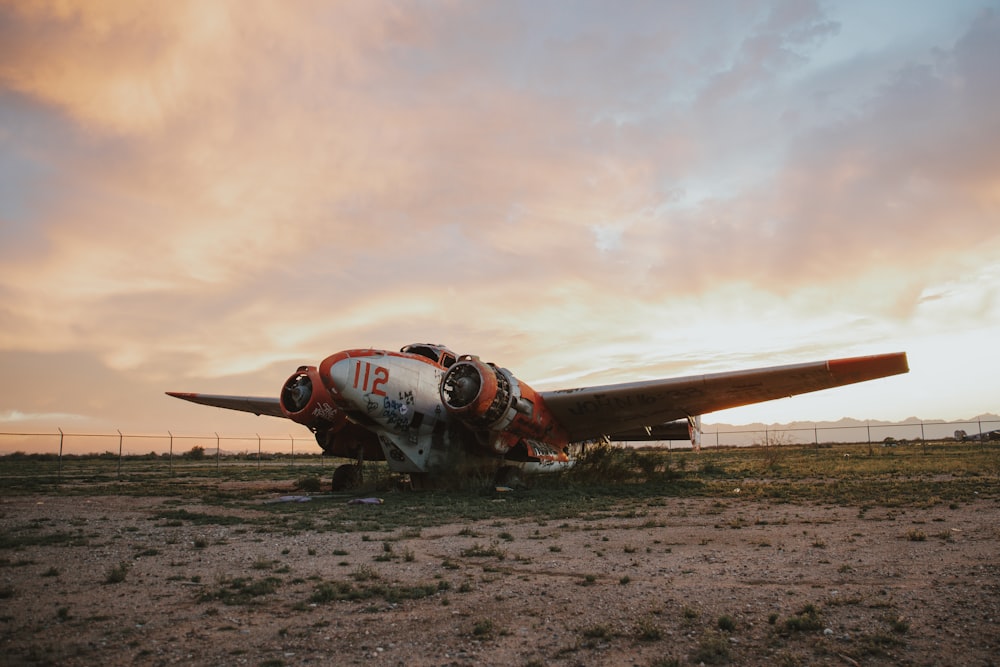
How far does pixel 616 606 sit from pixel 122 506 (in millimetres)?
12035

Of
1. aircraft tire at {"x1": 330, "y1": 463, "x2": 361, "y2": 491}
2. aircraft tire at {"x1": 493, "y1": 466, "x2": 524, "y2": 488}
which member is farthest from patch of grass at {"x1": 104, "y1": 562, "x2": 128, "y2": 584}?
aircraft tire at {"x1": 330, "y1": 463, "x2": 361, "y2": 491}

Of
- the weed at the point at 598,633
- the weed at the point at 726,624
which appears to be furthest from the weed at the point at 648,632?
the weed at the point at 726,624

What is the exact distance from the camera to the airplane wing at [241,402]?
78.0 feet

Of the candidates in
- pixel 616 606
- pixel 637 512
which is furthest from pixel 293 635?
pixel 637 512

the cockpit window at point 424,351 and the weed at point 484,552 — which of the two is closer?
the weed at point 484,552

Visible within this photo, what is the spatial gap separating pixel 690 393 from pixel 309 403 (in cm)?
1043

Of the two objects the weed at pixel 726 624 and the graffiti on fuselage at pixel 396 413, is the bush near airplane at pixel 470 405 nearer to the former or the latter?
the graffiti on fuselage at pixel 396 413

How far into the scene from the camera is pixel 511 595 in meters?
5.62

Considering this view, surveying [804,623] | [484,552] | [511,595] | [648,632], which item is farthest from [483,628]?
[484,552]

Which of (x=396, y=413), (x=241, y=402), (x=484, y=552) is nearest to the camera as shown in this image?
(x=484, y=552)

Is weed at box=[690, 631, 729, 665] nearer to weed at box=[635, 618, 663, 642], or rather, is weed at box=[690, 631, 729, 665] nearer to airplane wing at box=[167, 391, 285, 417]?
weed at box=[635, 618, 663, 642]

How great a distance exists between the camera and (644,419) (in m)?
18.8

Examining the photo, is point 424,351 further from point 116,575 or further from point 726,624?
point 726,624

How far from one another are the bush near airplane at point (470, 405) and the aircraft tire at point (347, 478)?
30 mm
